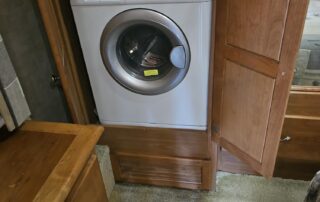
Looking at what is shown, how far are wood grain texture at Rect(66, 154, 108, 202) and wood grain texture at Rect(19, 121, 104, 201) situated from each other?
0.08 meters

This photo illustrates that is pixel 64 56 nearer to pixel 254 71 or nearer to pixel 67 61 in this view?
pixel 67 61

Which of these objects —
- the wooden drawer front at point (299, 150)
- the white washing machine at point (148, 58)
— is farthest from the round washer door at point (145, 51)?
the wooden drawer front at point (299, 150)

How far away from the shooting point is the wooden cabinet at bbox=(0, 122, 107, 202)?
801 millimetres

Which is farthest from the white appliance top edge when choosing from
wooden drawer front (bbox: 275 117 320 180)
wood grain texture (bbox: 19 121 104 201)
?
wooden drawer front (bbox: 275 117 320 180)

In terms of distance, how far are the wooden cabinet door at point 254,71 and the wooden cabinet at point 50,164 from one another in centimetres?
64

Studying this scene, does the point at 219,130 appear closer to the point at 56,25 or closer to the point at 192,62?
the point at 192,62

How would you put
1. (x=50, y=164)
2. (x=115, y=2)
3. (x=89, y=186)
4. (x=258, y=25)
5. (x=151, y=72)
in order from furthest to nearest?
(x=151, y=72), (x=115, y=2), (x=258, y=25), (x=89, y=186), (x=50, y=164)

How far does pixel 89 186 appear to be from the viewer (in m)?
1.00

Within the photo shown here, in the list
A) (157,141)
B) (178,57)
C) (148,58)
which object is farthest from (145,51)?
(157,141)

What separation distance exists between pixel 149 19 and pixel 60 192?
802 millimetres

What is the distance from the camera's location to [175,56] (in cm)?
135

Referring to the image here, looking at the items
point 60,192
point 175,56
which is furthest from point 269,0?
point 60,192

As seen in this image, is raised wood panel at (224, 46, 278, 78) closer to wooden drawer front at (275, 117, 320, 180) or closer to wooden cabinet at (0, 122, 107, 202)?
wooden drawer front at (275, 117, 320, 180)

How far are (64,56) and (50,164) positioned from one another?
0.64m
